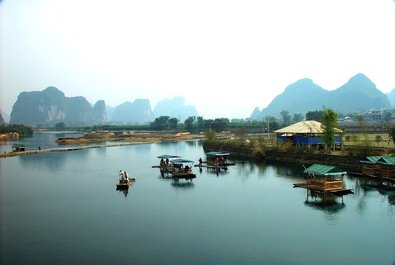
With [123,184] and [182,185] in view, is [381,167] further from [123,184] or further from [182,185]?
[123,184]

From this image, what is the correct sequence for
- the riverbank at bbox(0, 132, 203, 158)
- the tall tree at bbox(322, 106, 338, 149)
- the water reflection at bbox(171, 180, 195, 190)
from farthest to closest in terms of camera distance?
the riverbank at bbox(0, 132, 203, 158)
the tall tree at bbox(322, 106, 338, 149)
the water reflection at bbox(171, 180, 195, 190)

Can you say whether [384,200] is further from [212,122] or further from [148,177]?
[212,122]

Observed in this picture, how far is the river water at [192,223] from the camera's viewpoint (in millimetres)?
13070

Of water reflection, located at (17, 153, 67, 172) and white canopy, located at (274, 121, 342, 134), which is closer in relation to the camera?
water reflection, located at (17, 153, 67, 172)

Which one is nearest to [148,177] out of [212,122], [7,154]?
[7,154]

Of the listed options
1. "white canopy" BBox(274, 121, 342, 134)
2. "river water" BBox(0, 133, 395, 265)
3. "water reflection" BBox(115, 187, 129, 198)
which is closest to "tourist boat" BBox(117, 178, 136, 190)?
"water reflection" BBox(115, 187, 129, 198)

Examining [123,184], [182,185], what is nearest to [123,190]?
[123,184]

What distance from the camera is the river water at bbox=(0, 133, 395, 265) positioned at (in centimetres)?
1307

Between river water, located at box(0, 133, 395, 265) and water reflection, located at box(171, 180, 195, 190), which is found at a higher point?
water reflection, located at box(171, 180, 195, 190)

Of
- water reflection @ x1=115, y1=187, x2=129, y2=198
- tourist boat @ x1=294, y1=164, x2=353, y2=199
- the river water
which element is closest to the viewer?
the river water

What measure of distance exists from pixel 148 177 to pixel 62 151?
26897mm

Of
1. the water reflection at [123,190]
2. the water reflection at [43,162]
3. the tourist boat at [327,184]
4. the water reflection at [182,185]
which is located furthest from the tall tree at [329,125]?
the water reflection at [43,162]

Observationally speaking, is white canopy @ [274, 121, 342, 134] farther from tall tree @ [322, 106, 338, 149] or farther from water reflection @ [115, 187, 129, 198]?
water reflection @ [115, 187, 129, 198]

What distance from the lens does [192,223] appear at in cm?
1653
